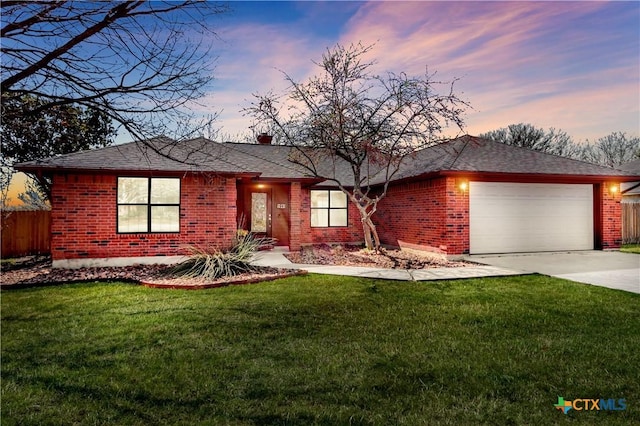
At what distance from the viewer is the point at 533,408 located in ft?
9.85

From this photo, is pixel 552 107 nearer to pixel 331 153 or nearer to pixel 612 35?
pixel 612 35

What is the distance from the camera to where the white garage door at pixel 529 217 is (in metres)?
12.4

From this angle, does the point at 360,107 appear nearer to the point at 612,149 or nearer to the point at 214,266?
the point at 214,266

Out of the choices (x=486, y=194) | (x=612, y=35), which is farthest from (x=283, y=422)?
(x=612, y=35)

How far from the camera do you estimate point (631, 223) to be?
56.9 feet

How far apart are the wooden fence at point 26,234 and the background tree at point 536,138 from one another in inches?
1536

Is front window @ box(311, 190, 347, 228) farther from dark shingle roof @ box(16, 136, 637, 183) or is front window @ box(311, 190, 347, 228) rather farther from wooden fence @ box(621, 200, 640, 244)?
wooden fence @ box(621, 200, 640, 244)

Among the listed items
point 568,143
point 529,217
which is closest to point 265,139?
point 529,217

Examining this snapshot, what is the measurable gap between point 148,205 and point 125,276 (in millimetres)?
2857

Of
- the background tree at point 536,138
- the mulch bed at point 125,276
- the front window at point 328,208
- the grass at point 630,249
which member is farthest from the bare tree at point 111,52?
the background tree at point 536,138

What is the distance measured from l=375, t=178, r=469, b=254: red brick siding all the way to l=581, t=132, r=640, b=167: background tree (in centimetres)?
4007

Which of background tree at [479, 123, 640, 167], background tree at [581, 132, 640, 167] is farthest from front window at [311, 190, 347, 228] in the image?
background tree at [581, 132, 640, 167]

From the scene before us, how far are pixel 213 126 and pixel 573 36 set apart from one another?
32.8 feet

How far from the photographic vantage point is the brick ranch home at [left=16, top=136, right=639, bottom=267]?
10.6 metres
